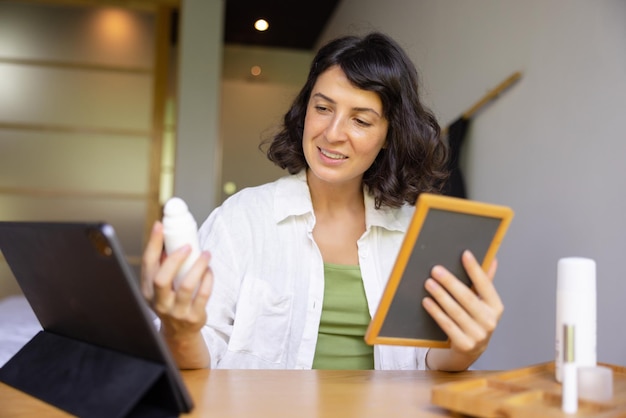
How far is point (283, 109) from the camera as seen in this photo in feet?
7.01

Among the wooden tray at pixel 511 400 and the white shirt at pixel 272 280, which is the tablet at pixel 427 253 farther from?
the white shirt at pixel 272 280

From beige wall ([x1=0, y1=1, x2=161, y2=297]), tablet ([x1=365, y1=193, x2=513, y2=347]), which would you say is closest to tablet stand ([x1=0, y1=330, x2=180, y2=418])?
tablet ([x1=365, y1=193, x2=513, y2=347])

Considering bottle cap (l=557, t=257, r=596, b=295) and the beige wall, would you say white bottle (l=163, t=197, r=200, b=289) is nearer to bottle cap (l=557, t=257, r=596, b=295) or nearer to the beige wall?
bottle cap (l=557, t=257, r=596, b=295)

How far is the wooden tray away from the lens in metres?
0.61

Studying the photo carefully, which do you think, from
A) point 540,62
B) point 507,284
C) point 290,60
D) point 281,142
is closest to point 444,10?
point 540,62

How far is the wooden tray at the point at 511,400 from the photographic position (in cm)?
61

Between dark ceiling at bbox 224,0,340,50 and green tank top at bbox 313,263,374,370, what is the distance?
10.6 feet

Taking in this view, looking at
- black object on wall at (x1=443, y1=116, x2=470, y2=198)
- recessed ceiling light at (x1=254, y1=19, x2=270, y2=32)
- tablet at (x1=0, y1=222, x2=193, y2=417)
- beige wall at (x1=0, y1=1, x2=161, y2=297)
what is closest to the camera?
tablet at (x1=0, y1=222, x2=193, y2=417)

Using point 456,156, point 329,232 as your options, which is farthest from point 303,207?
point 456,156

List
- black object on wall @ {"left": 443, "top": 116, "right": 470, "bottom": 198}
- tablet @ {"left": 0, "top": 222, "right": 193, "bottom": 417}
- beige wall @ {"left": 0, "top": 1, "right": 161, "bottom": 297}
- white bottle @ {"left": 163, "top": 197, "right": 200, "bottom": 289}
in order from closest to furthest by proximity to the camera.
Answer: tablet @ {"left": 0, "top": 222, "right": 193, "bottom": 417} < white bottle @ {"left": 163, "top": 197, "right": 200, "bottom": 289} < black object on wall @ {"left": 443, "top": 116, "right": 470, "bottom": 198} < beige wall @ {"left": 0, "top": 1, "right": 161, "bottom": 297}

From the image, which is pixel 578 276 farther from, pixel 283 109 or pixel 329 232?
pixel 283 109

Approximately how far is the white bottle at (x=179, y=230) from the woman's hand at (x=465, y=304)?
0.26 metres

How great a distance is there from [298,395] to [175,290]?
172mm

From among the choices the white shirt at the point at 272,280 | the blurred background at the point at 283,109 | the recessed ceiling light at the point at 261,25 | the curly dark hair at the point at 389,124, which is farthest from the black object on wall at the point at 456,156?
the recessed ceiling light at the point at 261,25
